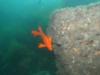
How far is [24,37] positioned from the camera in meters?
4.36

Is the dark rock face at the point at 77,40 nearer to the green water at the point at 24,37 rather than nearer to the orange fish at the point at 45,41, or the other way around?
the orange fish at the point at 45,41

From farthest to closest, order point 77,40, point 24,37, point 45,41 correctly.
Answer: point 24,37 < point 45,41 < point 77,40

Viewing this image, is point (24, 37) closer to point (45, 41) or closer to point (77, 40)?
point (45, 41)

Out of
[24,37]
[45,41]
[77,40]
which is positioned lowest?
[77,40]

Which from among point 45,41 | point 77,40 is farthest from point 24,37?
point 77,40

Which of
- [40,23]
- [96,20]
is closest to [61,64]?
[96,20]

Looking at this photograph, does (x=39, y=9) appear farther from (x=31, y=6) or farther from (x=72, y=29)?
(x=72, y=29)

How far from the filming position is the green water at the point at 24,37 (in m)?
3.56

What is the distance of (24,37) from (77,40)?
4.54ft

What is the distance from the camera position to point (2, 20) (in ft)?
16.7

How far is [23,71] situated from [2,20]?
6.72 ft

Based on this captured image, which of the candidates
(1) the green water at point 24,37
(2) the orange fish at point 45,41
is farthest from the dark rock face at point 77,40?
(1) the green water at point 24,37

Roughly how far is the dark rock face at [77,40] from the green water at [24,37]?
0.28 metres

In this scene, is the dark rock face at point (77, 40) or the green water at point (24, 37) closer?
the dark rock face at point (77, 40)
